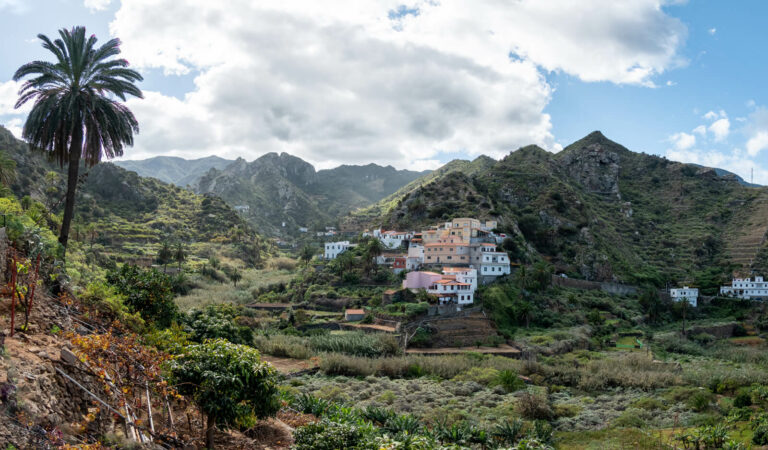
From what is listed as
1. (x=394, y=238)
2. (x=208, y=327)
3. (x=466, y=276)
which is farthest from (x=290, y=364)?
(x=394, y=238)

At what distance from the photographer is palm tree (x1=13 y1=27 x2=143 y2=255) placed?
14.5 meters

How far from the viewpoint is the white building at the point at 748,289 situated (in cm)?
6384

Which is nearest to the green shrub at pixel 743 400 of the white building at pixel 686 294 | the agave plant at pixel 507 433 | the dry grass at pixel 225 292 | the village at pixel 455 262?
the agave plant at pixel 507 433

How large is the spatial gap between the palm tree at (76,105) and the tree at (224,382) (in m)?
8.42

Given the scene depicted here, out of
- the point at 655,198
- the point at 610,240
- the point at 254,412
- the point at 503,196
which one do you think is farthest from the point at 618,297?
the point at 254,412

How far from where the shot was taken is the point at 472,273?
50.5 m

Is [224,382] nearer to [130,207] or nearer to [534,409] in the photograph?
[534,409]

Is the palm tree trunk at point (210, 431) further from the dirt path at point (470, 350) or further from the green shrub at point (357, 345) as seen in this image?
the dirt path at point (470, 350)

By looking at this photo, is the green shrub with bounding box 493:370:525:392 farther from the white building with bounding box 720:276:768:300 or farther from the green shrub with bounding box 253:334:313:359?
the white building with bounding box 720:276:768:300

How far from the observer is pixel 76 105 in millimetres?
14859

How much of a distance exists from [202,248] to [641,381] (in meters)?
72.1

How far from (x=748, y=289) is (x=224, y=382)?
80055 millimetres

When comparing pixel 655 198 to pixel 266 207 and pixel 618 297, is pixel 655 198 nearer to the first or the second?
pixel 618 297

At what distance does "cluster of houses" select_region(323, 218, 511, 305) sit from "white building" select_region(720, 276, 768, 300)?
35.1 metres
